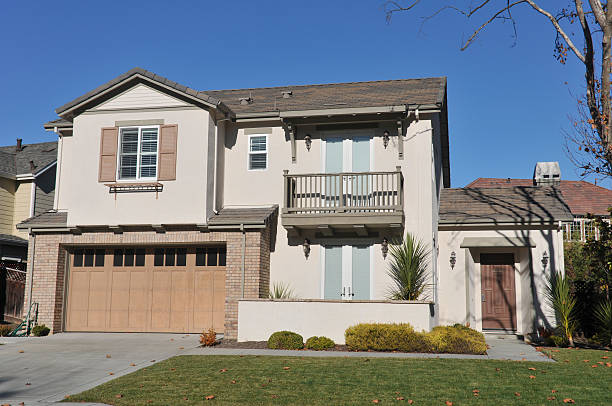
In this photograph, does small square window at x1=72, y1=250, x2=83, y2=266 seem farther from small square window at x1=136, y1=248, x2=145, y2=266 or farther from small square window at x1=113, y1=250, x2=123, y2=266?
small square window at x1=136, y1=248, x2=145, y2=266

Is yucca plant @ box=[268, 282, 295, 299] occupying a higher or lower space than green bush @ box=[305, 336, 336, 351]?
higher

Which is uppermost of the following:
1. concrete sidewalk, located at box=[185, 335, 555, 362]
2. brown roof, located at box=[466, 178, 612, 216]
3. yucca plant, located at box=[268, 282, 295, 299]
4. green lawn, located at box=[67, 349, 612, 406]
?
brown roof, located at box=[466, 178, 612, 216]

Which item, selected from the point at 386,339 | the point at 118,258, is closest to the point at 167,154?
the point at 118,258

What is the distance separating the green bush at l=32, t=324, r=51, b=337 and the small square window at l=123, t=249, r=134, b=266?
2.69 metres

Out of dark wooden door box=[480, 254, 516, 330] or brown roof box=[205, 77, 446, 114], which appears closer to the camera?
brown roof box=[205, 77, 446, 114]

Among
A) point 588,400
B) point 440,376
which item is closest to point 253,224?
point 440,376

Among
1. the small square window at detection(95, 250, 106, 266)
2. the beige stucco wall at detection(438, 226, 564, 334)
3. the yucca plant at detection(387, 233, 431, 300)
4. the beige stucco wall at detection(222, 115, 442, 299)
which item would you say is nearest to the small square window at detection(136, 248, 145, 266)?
the small square window at detection(95, 250, 106, 266)

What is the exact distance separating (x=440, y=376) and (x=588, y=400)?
237 cm

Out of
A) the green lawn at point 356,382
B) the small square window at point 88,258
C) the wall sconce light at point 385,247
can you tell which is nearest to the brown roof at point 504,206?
the wall sconce light at point 385,247

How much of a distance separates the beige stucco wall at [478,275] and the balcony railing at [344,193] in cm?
308

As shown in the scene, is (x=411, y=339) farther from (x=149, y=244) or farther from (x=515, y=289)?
(x=149, y=244)

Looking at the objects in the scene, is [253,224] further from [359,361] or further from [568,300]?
[568,300]

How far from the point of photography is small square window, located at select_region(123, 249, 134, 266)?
1772cm

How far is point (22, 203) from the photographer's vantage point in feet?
81.5
